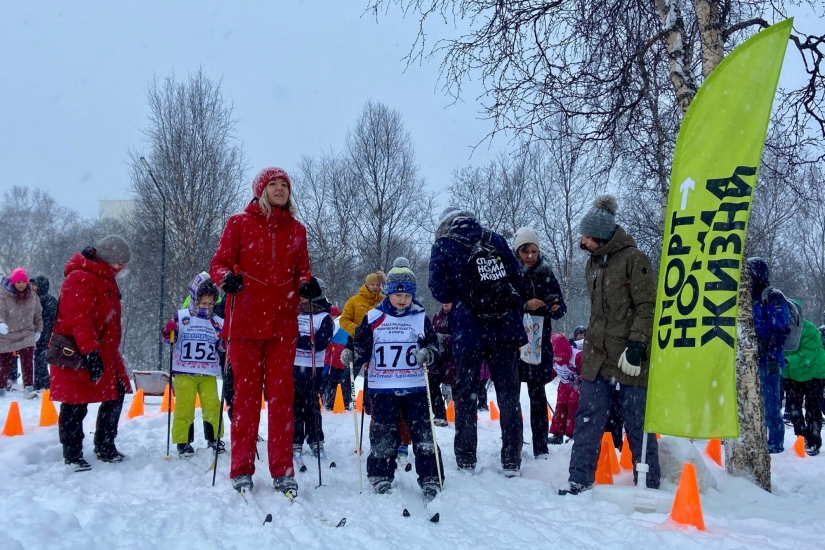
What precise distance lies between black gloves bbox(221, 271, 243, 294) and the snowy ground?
1.36 meters

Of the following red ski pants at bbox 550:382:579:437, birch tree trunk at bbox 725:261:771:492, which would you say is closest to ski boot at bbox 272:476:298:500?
birch tree trunk at bbox 725:261:771:492

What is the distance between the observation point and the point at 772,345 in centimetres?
700

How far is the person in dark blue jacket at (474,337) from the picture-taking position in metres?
4.93

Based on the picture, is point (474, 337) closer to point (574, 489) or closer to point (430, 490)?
point (430, 490)

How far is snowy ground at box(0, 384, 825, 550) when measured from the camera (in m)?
3.22

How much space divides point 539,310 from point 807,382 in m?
4.39

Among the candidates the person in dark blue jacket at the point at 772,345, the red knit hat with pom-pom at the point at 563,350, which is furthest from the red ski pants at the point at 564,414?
the person in dark blue jacket at the point at 772,345

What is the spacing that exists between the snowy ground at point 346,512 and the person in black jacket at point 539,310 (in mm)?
434

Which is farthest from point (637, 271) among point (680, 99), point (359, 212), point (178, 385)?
point (359, 212)

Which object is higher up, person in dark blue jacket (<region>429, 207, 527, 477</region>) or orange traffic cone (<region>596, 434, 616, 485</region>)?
person in dark blue jacket (<region>429, 207, 527, 477</region>)

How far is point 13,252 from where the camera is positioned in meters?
53.7

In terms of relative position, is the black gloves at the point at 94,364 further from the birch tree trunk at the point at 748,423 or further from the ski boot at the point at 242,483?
the birch tree trunk at the point at 748,423

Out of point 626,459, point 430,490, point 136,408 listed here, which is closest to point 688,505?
point 430,490

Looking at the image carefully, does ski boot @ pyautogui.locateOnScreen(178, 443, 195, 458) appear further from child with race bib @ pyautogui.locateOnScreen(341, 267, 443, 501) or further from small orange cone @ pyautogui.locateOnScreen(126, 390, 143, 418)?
small orange cone @ pyautogui.locateOnScreen(126, 390, 143, 418)
